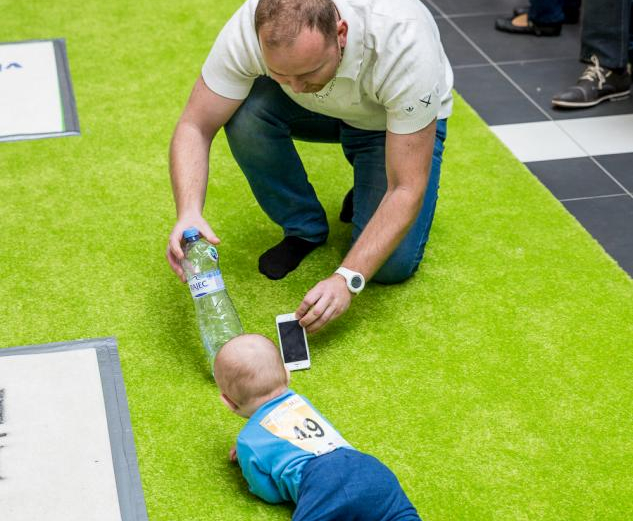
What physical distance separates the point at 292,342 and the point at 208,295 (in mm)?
202

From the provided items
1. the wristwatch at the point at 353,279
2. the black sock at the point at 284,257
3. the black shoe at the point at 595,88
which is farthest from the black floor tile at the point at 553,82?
the wristwatch at the point at 353,279

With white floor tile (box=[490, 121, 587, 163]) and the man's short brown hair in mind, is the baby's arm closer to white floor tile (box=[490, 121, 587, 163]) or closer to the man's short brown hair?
the man's short brown hair

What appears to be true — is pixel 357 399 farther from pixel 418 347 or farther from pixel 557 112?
pixel 557 112

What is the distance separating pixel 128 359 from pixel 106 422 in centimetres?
20

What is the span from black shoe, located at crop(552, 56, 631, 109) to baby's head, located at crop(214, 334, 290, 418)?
1773 millimetres

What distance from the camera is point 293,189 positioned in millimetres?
2197

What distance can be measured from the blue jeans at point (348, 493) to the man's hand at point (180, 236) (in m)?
0.55

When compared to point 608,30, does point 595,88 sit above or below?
below

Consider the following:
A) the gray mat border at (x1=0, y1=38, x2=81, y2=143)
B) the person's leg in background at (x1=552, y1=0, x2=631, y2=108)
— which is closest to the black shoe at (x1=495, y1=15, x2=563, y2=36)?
the person's leg in background at (x1=552, y1=0, x2=631, y2=108)

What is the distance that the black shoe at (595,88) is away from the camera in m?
2.98

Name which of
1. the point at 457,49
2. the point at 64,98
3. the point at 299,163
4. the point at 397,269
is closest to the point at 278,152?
the point at 299,163

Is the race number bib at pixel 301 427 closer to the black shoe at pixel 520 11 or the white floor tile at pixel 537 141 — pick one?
the white floor tile at pixel 537 141

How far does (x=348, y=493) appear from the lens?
1.38 meters

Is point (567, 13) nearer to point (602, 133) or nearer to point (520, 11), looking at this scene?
point (520, 11)
